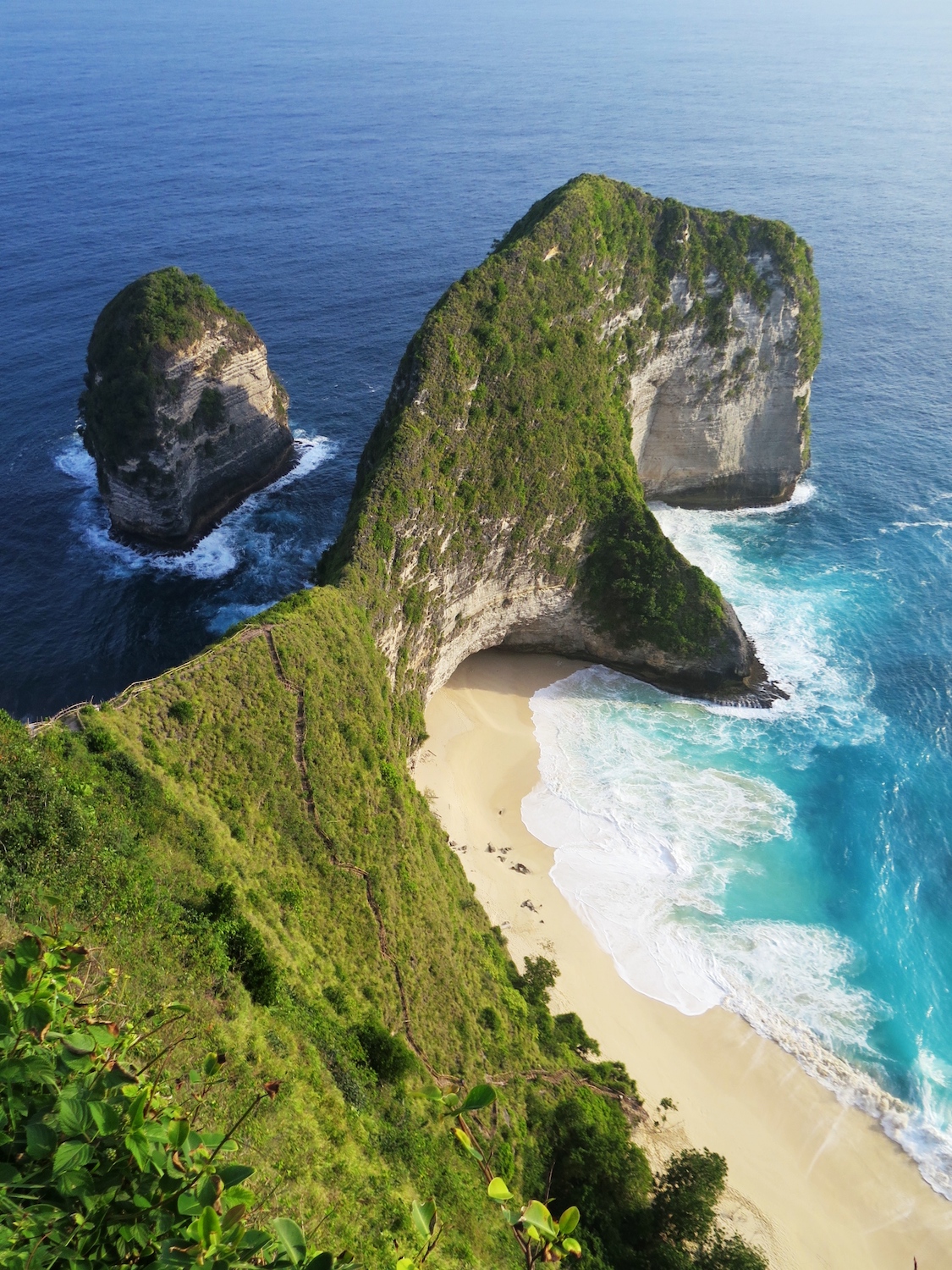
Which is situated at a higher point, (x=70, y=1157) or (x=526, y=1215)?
(x=526, y=1215)

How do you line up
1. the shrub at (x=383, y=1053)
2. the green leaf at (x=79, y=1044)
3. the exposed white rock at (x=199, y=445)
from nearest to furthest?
the green leaf at (x=79, y=1044) < the shrub at (x=383, y=1053) < the exposed white rock at (x=199, y=445)

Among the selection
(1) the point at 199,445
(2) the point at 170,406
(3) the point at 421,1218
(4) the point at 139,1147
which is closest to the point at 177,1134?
(4) the point at 139,1147

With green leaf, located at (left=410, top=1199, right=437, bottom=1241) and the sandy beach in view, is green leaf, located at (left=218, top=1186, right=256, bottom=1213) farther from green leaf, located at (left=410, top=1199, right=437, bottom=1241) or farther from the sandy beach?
the sandy beach

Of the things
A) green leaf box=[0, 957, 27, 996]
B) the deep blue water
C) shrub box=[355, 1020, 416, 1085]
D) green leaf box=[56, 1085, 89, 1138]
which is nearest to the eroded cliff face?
the deep blue water

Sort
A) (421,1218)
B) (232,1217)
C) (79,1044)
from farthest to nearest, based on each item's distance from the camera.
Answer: (79,1044)
(232,1217)
(421,1218)

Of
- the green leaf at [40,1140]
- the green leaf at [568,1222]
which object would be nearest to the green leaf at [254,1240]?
the green leaf at [40,1140]

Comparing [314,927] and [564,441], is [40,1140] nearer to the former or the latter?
[314,927]

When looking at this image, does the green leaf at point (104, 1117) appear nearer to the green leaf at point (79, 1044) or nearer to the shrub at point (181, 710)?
the green leaf at point (79, 1044)
